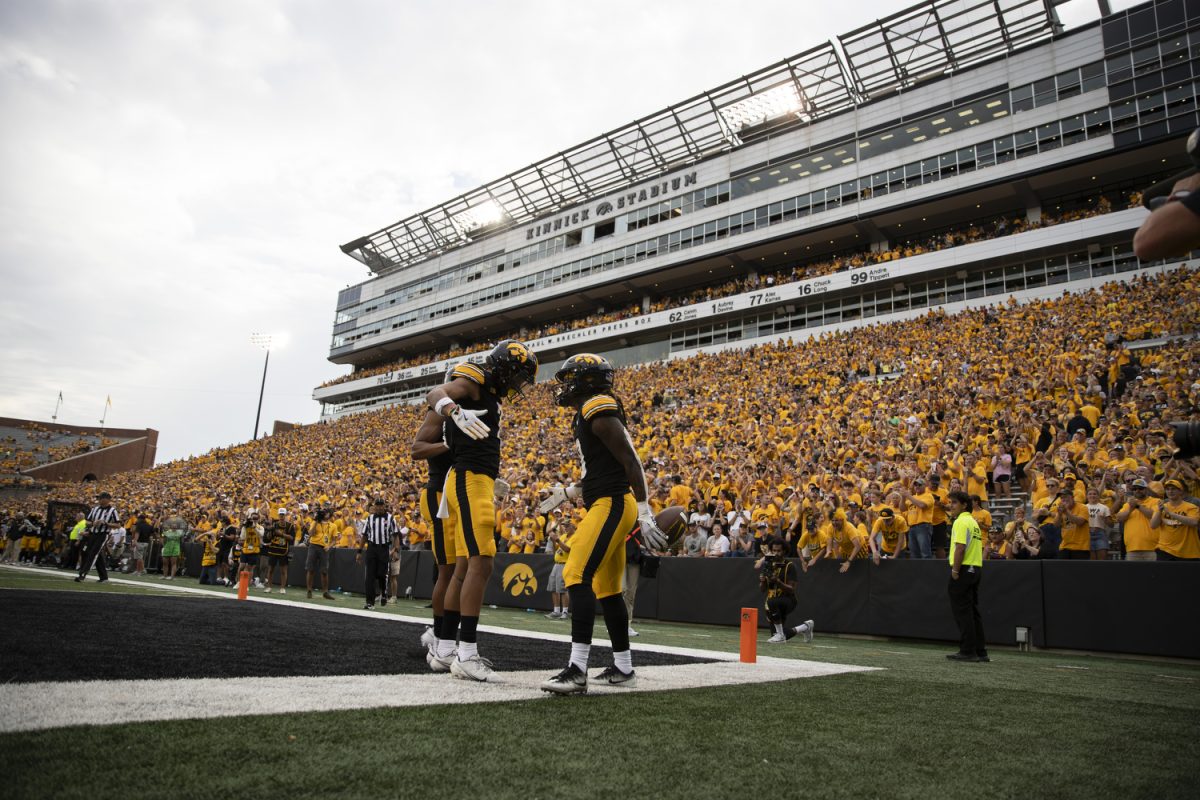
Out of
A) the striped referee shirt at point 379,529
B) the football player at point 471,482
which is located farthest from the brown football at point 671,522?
the striped referee shirt at point 379,529

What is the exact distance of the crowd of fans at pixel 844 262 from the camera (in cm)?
3238

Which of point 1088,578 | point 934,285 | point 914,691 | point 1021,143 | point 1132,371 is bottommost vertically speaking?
point 914,691

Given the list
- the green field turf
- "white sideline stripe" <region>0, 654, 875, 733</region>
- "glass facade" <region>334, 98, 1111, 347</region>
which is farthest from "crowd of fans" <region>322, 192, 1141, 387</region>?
"white sideline stripe" <region>0, 654, 875, 733</region>

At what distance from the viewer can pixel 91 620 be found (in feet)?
20.0

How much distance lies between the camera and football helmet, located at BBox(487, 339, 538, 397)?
5.17 metres

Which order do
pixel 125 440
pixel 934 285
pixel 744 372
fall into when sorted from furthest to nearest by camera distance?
pixel 125 440 < pixel 934 285 < pixel 744 372

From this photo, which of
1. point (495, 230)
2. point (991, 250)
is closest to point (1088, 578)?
point (991, 250)

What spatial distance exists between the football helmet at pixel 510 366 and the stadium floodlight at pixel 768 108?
40.7m

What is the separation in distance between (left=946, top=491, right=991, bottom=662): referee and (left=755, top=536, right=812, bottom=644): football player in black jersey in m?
2.42

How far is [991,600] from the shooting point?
1027 centimetres

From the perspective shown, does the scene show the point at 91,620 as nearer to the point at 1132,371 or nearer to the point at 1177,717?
the point at 1177,717

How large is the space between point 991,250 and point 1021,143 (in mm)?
5595

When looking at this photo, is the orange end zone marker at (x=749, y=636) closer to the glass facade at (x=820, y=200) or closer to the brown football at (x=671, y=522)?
the brown football at (x=671, y=522)

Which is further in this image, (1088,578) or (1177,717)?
(1088,578)
